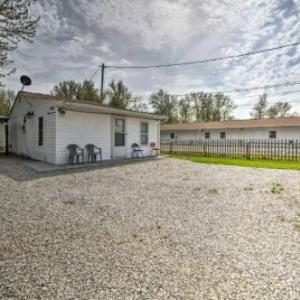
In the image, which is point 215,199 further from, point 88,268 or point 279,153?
point 279,153

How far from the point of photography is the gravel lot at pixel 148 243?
77.9 inches

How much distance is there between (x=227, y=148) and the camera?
55.0 ft

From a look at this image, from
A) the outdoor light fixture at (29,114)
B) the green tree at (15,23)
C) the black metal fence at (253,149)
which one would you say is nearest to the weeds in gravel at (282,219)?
the green tree at (15,23)

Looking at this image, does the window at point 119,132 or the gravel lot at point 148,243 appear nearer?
the gravel lot at point 148,243

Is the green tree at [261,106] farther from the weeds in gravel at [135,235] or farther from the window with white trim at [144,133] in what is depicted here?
the weeds in gravel at [135,235]

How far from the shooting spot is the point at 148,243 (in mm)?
2857

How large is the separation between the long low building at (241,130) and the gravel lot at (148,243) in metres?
23.3

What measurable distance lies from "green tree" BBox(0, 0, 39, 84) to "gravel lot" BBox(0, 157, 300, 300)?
14.8ft

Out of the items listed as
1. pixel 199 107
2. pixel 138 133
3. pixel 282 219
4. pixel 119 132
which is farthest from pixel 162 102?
pixel 282 219

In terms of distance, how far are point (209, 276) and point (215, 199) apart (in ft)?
9.67

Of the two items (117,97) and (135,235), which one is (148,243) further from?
(117,97)

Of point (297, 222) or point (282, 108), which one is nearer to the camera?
point (297, 222)

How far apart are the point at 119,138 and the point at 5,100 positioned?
78.2 ft

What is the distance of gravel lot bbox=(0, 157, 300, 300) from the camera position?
1.98 m
